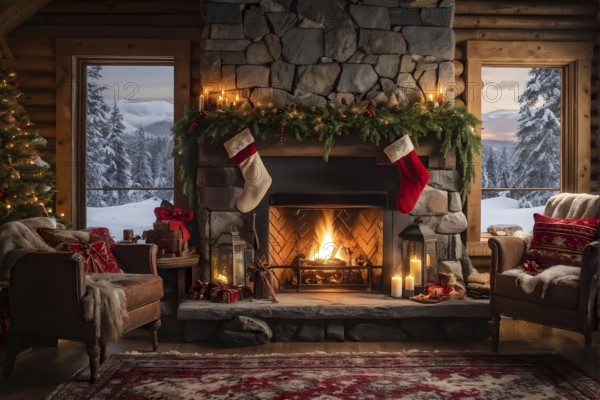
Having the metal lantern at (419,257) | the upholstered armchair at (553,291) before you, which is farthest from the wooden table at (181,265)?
the upholstered armchair at (553,291)

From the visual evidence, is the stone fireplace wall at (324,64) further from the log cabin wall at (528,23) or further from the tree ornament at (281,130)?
the log cabin wall at (528,23)

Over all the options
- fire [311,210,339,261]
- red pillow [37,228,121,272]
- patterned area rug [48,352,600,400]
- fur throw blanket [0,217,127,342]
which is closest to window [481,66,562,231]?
fire [311,210,339,261]

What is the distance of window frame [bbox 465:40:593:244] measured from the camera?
18.4 feet

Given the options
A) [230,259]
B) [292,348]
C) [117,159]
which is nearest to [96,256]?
[230,259]

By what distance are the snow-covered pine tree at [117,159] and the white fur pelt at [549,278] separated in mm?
3568

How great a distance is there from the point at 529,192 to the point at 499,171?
0.36 m

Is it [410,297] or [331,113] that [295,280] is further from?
[331,113]

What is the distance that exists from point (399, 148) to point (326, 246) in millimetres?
1036

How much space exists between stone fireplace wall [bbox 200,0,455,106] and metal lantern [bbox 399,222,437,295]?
110 cm

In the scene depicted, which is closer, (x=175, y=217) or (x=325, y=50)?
(x=175, y=217)

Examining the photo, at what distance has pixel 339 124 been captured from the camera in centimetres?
476

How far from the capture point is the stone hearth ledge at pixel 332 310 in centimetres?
457

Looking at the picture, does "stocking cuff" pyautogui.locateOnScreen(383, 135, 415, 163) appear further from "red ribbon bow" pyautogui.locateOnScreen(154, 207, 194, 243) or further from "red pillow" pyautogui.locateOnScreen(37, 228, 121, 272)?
"red pillow" pyautogui.locateOnScreen(37, 228, 121, 272)

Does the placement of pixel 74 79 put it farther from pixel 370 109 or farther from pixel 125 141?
pixel 370 109
